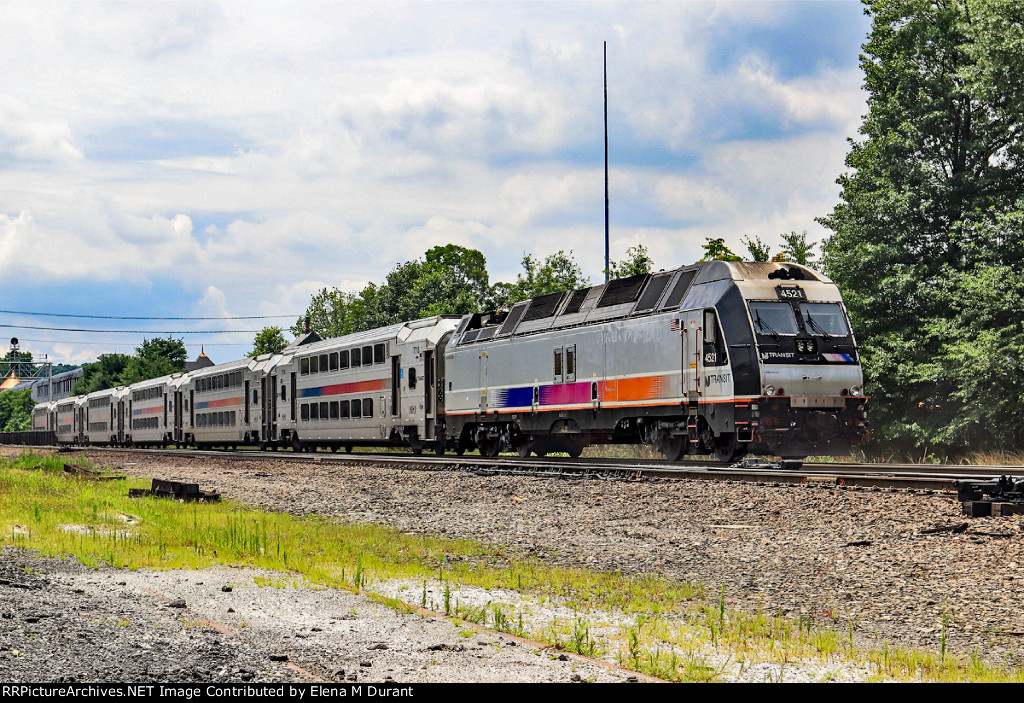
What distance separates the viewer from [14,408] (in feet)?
520

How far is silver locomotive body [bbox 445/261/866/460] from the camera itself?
1836 cm

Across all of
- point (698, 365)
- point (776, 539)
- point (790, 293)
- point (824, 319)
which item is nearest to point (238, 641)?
point (776, 539)

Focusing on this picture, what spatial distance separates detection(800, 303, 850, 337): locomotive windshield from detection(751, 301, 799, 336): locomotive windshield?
33 centimetres

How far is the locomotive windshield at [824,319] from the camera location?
63.1 ft

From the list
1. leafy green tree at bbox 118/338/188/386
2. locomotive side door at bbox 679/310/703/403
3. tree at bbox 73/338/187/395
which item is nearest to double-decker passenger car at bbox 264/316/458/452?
locomotive side door at bbox 679/310/703/403

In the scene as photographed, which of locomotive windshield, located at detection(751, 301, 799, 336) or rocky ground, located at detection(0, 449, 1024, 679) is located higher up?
locomotive windshield, located at detection(751, 301, 799, 336)

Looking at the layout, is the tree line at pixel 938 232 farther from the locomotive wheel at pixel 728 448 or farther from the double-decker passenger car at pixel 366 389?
the locomotive wheel at pixel 728 448

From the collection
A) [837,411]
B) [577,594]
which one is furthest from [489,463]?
[577,594]

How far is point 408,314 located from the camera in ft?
220

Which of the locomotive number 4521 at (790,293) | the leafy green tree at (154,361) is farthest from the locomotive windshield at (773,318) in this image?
the leafy green tree at (154,361)

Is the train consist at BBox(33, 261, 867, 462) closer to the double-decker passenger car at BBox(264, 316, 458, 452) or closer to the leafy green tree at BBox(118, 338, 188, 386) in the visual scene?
the double-decker passenger car at BBox(264, 316, 458, 452)

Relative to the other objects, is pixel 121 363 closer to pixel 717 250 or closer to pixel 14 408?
pixel 14 408

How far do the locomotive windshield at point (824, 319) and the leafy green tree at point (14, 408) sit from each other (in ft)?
507
